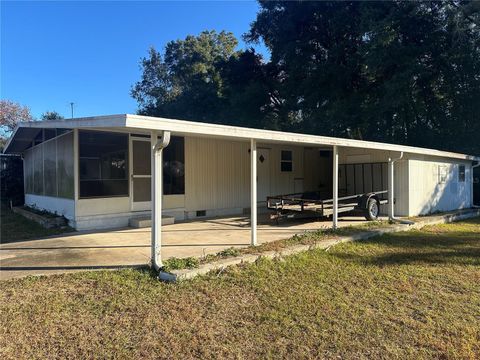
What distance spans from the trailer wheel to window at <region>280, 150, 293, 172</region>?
11.4 feet

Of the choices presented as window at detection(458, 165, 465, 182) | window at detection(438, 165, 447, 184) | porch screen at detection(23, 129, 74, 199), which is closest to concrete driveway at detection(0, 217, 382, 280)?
porch screen at detection(23, 129, 74, 199)

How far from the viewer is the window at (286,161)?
1243 centimetres

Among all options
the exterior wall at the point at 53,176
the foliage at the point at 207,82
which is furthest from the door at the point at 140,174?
the foliage at the point at 207,82

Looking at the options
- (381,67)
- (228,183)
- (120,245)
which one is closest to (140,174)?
(120,245)

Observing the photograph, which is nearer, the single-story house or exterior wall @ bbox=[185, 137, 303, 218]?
the single-story house

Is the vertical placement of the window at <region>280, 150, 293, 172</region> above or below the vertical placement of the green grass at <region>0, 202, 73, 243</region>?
above

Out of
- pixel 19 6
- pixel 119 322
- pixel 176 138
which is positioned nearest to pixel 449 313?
pixel 119 322

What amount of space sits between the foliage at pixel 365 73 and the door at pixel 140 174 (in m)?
9.64

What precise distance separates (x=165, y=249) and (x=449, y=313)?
4126mm

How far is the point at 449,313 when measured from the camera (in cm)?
407

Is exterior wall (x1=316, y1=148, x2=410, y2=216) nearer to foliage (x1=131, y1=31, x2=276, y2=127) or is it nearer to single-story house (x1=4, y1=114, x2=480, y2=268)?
single-story house (x1=4, y1=114, x2=480, y2=268)

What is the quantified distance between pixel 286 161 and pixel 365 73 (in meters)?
6.99

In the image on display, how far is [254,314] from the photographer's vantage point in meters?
3.96

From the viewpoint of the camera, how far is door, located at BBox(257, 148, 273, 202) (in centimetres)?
1162
